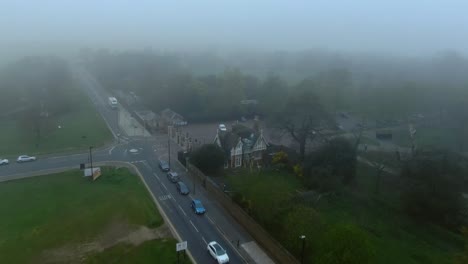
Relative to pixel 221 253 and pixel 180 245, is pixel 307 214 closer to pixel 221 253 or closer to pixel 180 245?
pixel 221 253

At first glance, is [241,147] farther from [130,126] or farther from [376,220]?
[130,126]

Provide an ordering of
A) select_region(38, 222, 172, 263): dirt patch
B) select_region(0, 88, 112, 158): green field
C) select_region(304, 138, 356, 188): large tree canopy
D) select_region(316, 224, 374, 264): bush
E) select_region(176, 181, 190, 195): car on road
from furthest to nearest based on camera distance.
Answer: select_region(0, 88, 112, 158): green field, select_region(304, 138, 356, 188): large tree canopy, select_region(176, 181, 190, 195): car on road, select_region(38, 222, 172, 263): dirt patch, select_region(316, 224, 374, 264): bush

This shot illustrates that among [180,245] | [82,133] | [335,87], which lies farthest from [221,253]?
[335,87]

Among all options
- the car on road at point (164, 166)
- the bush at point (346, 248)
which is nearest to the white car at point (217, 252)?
the bush at point (346, 248)

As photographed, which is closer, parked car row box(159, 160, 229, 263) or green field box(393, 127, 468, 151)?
parked car row box(159, 160, 229, 263)

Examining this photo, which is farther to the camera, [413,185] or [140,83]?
[140,83]

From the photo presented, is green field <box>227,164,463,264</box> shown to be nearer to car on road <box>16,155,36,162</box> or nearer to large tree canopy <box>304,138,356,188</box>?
large tree canopy <box>304,138,356,188</box>

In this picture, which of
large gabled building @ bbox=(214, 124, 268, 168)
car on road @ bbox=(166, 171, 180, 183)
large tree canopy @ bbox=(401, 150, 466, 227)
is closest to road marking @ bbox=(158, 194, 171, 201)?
car on road @ bbox=(166, 171, 180, 183)

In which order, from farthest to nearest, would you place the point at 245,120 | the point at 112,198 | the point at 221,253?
the point at 245,120
the point at 112,198
the point at 221,253
